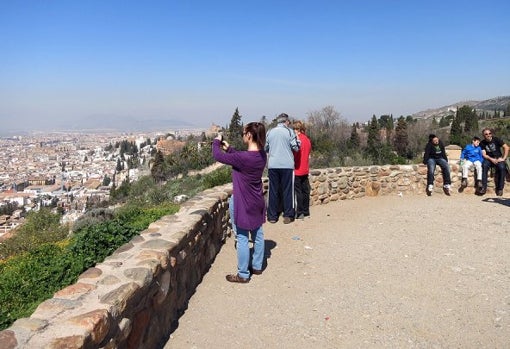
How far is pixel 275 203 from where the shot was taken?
683 centimetres

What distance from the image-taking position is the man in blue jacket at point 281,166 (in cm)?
638

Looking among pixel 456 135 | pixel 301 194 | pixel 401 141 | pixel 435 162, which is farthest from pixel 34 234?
pixel 456 135

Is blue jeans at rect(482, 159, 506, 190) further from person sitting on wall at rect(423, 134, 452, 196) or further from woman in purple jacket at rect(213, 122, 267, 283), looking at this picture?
woman in purple jacket at rect(213, 122, 267, 283)

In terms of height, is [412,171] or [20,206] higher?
[412,171]

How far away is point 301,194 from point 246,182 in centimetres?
322

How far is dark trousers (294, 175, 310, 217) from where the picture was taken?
7160 mm

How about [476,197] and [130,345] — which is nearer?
[130,345]

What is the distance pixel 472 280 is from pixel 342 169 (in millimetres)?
4727

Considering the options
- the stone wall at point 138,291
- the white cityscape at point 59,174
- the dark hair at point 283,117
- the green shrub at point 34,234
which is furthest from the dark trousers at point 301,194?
the white cityscape at point 59,174

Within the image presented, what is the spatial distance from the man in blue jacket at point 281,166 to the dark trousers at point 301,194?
1.04 ft

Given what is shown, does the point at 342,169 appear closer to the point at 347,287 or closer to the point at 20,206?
the point at 347,287

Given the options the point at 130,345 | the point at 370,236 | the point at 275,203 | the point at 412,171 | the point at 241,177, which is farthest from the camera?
the point at 412,171

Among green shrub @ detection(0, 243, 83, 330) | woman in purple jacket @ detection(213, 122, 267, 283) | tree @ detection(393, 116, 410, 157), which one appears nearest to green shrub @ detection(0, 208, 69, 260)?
green shrub @ detection(0, 243, 83, 330)

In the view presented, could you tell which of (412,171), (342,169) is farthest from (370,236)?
(412,171)
